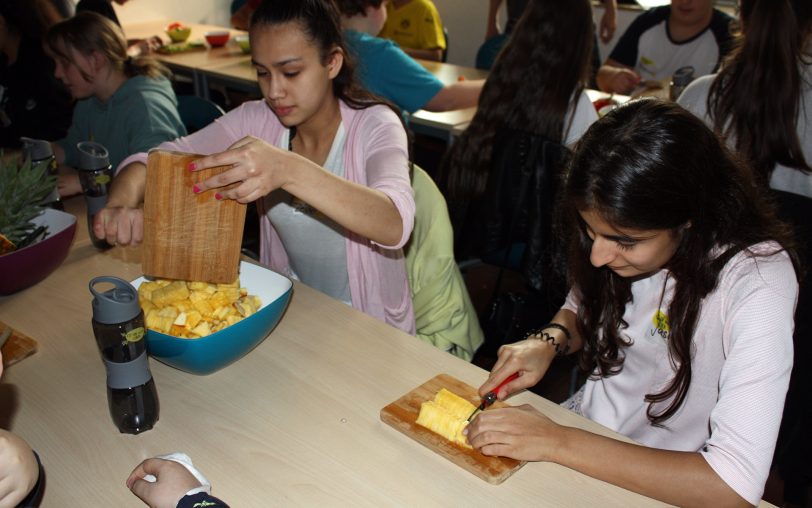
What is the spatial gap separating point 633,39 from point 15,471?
3900 millimetres

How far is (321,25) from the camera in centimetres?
161

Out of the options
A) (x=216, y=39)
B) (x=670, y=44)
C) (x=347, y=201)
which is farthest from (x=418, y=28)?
(x=347, y=201)

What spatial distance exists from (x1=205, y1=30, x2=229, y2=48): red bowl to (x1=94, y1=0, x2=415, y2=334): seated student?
2982 millimetres

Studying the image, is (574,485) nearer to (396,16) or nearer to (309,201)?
(309,201)

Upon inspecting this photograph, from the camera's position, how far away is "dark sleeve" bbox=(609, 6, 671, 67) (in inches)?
154

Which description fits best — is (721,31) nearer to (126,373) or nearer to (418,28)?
(418,28)

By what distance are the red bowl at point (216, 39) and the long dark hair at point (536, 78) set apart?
2.69 meters

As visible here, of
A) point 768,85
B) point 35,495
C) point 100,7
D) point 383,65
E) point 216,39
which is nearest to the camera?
point 35,495

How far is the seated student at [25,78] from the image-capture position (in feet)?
9.66

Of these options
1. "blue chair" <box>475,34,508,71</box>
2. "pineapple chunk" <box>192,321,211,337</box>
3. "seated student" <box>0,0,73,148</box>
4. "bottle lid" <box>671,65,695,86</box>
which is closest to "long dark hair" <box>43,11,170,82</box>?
"seated student" <box>0,0,73,148</box>

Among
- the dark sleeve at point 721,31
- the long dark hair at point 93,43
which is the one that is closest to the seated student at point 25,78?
the long dark hair at point 93,43

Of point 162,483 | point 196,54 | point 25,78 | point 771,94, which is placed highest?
point 771,94

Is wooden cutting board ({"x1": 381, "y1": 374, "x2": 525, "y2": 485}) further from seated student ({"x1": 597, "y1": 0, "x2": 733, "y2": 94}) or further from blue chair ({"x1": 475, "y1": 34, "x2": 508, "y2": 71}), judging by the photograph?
blue chair ({"x1": 475, "y1": 34, "x2": 508, "y2": 71})

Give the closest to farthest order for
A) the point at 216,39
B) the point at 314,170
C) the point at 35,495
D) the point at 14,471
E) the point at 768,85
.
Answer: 1. the point at 14,471
2. the point at 35,495
3. the point at 314,170
4. the point at 768,85
5. the point at 216,39
